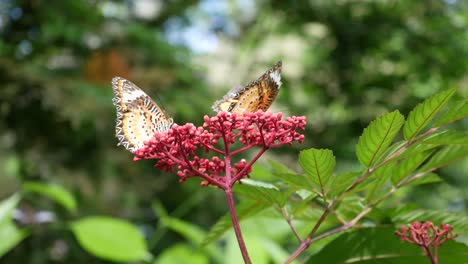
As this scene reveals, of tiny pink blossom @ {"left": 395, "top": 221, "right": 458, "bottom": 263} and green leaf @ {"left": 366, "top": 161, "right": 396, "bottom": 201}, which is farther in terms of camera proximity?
green leaf @ {"left": 366, "top": 161, "right": 396, "bottom": 201}

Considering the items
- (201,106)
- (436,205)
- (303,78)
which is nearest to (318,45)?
(303,78)

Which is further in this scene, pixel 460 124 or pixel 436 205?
pixel 436 205

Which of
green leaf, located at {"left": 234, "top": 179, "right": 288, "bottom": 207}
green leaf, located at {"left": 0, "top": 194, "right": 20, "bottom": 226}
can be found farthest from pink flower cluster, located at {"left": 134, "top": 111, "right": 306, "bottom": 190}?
green leaf, located at {"left": 0, "top": 194, "right": 20, "bottom": 226}

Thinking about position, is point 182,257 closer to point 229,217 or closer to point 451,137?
point 229,217

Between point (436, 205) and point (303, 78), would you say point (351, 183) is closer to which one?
point (303, 78)

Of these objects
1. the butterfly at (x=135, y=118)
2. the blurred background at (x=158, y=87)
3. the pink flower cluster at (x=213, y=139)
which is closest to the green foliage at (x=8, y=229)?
the butterfly at (x=135, y=118)

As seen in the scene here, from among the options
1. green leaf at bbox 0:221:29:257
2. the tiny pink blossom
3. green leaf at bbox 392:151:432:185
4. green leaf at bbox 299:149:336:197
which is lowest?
the tiny pink blossom

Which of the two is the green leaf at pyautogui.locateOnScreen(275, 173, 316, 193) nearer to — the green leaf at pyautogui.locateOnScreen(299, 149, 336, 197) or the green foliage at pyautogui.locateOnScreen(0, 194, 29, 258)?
the green leaf at pyautogui.locateOnScreen(299, 149, 336, 197)
